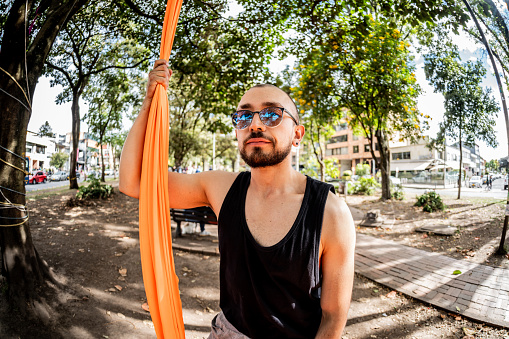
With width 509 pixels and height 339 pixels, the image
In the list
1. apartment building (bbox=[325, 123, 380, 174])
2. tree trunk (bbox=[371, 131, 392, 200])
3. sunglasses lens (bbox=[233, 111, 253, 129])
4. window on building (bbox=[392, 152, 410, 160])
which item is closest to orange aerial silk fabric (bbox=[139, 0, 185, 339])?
sunglasses lens (bbox=[233, 111, 253, 129])

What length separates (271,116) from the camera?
4.85 ft

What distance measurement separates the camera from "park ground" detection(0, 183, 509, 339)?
287 cm

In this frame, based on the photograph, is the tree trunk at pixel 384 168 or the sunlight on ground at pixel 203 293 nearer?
the sunlight on ground at pixel 203 293

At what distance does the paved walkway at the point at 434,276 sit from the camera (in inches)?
137

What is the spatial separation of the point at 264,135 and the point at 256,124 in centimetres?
8

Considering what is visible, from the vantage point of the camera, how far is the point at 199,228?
266 inches

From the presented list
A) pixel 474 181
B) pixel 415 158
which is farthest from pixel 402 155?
pixel 474 181

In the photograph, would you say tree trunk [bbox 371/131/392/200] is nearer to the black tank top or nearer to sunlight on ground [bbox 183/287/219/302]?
sunlight on ground [bbox 183/287/219/302]

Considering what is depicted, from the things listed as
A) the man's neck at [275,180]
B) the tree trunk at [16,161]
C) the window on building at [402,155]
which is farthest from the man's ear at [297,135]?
the window on building at [402,155]

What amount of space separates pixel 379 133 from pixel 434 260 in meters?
8.37

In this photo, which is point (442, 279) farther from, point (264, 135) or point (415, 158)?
point (415, 158)

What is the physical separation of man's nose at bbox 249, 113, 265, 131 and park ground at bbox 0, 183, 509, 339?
8.62 feet

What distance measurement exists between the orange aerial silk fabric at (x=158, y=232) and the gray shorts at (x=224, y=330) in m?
0.17

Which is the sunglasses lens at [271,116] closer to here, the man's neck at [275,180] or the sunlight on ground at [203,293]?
the man's neck at [275,180]
